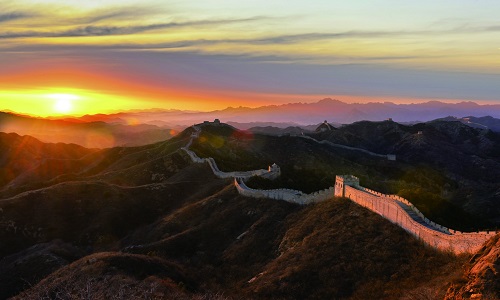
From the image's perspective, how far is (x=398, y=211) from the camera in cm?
4053

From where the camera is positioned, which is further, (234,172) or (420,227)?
(234,172)

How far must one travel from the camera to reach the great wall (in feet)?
104

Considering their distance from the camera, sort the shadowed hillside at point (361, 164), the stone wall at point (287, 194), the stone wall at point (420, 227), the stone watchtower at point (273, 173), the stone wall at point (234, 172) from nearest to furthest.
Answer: the stone wall at point (420, 227) → the stone wall at point (287, 194) → the stone watchtower at point (273, 173) → the stone wall at point (234, 172) → the shadowed hillside at point (361, 164)

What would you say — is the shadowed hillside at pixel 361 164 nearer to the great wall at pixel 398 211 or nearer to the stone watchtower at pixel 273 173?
the stone watchtower at pixel 273 173

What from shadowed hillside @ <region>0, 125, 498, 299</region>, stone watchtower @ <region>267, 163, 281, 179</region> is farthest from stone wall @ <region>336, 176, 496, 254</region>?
stone watchtower @ <region>267, 163, 281, 179</region>

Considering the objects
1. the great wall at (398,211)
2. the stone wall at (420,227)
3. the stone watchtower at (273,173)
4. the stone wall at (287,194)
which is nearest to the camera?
the stone wall at (420,227)

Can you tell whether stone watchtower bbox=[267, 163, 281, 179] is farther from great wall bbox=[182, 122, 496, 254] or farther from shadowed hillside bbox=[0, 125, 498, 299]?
great wall bbox=[182, 122, 496, 254]

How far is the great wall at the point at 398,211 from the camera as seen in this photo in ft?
104

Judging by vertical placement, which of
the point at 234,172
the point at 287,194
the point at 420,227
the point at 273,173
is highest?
the point at 420,227

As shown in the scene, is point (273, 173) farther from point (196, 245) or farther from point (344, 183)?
point (344, 183)

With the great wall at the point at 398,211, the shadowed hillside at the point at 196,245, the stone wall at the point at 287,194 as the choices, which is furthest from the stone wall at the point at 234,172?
the great wall at the point at 398,211

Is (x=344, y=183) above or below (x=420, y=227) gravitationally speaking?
below

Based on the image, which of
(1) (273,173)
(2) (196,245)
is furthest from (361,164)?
(2) (196,245)

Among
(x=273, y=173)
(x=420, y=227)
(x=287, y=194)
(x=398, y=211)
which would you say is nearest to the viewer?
(x=420, y=227)
